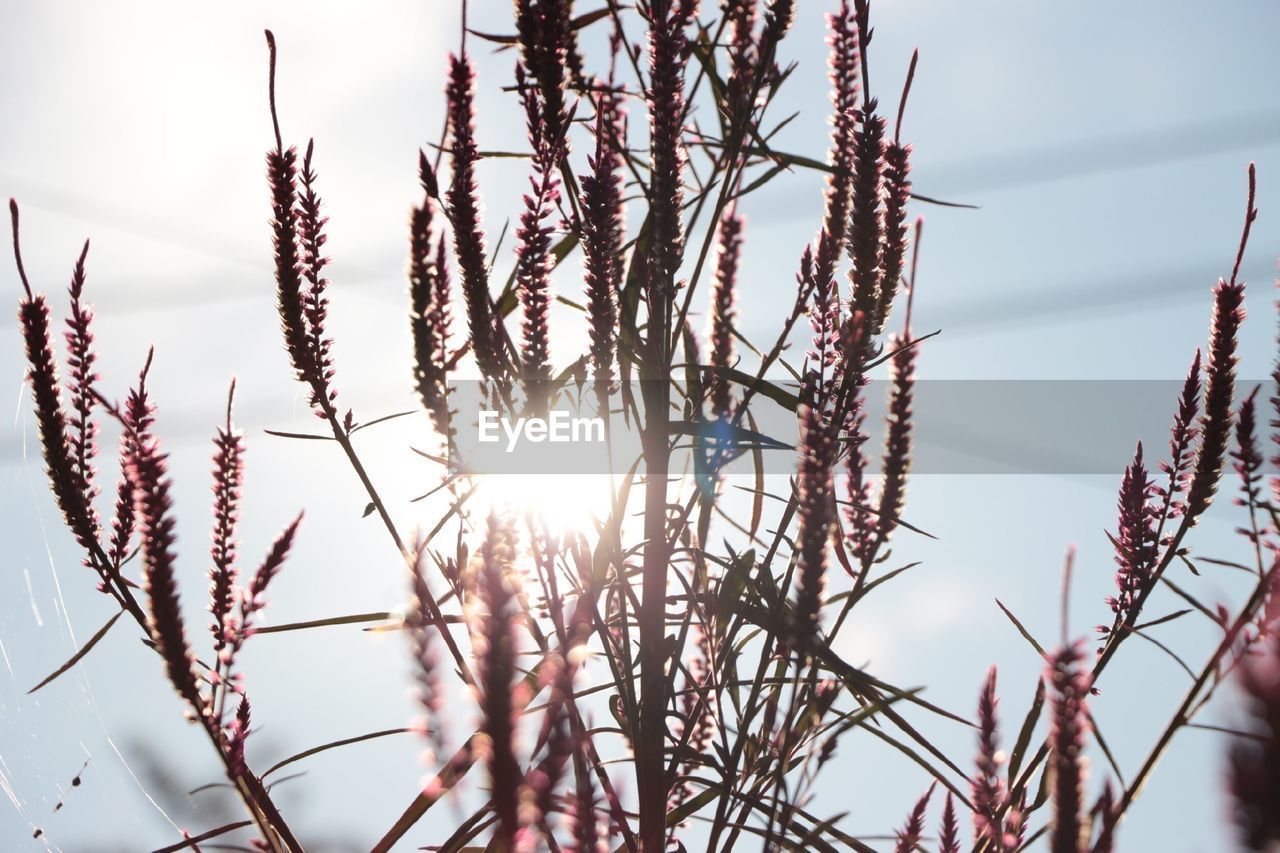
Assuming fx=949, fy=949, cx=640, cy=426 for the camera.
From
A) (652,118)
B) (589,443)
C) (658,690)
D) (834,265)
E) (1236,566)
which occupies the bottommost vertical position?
(658,690)

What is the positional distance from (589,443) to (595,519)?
0.26 feet

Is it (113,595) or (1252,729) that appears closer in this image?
(1252,729)

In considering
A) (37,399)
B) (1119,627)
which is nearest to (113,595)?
(37,399)

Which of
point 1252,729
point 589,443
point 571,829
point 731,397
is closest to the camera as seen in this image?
point 1252,729

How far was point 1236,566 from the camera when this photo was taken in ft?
2.47

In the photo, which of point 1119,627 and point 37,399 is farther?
point 1119,627

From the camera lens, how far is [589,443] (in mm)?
819

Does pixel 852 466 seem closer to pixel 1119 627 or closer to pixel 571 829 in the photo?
pixel 1119 627

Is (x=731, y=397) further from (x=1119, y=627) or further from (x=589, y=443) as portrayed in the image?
(x=1119, y=627)

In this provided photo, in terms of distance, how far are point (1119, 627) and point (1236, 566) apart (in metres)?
0.12

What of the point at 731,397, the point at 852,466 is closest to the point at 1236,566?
the point at 852,466

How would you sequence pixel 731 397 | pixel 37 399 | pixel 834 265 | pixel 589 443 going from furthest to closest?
1. pixel 731 397
2. pixel 834 265
3. pixel 589 443
4. pixel 37 399

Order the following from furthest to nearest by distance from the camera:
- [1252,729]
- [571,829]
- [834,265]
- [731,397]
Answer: [731,397]
[834,265]
[571,829]
[1252,729]

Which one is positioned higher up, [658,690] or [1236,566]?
[1236,566]
